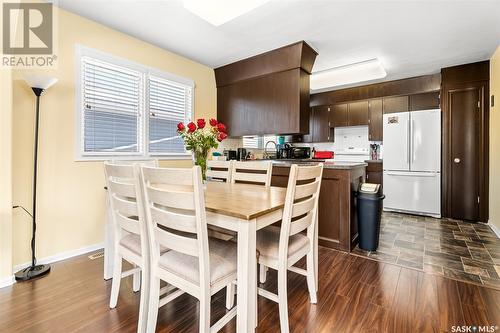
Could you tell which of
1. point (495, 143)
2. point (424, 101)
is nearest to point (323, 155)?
point (424, 101)

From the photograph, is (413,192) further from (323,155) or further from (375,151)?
(323,155)

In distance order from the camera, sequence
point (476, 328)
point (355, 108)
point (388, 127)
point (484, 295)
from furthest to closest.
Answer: point (355, 108)
point (388, 127)
point (484, 295)
point (476, 328)

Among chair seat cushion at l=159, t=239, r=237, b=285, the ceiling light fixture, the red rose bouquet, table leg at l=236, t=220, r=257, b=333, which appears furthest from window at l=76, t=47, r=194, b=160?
table leg at l=236, t=220, r=257, b=333

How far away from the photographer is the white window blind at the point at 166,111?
126 inches

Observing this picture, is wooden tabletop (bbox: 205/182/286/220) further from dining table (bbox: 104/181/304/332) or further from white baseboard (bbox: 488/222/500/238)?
white baseboard (bbox: 488/222/500/238)

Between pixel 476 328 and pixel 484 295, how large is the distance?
512 mm

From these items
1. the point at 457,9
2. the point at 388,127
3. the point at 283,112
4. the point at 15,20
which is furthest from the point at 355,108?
the point at 15,20

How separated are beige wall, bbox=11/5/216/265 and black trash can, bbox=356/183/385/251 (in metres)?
2.93

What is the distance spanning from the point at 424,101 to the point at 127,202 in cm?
507

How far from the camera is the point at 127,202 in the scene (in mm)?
1473

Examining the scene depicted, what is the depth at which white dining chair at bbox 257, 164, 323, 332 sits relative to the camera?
1372 mm

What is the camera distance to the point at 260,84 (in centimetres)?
362

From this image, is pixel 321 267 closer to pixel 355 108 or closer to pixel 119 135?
pixel 119 135

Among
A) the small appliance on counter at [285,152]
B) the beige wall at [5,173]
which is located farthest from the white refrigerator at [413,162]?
the beige wall at [5,173]
